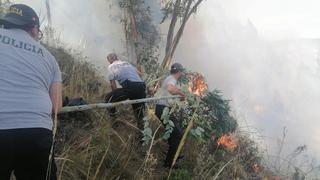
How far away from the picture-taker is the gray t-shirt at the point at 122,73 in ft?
29.2

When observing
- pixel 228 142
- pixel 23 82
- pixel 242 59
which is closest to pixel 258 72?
pixel 242 59

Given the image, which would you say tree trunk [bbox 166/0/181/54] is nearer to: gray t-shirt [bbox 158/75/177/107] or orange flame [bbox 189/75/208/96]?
orange flame [bbox 189/75/208/96]

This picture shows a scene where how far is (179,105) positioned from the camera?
24.7 feet

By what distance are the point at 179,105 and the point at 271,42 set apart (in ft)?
173

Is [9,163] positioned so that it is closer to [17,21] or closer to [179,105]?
[17,21]

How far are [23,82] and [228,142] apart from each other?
20.3 ft

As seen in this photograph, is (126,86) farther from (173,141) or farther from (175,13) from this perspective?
(175,13)

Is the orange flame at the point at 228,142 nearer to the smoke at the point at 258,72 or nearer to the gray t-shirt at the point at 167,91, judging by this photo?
the gray t-shirt at the point at 167,91

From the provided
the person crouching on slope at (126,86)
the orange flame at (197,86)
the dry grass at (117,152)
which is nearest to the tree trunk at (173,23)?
the dry grass at (117,152)

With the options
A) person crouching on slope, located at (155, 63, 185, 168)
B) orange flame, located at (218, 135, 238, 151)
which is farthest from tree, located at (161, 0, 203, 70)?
person crouching on slope, located at (155, 63, 185, 168)

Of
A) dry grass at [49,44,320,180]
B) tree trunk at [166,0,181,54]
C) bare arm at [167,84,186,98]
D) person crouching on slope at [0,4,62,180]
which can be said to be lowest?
dry grass at [49,44,320,180]

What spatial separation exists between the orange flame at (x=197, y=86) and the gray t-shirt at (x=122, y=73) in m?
0.99

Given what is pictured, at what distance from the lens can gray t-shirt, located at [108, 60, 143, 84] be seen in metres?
8.91

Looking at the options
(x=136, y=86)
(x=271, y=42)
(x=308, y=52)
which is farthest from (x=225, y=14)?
(x=136, y=86)
